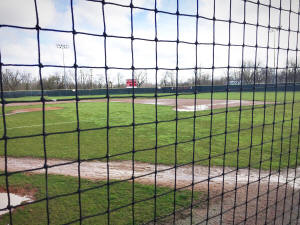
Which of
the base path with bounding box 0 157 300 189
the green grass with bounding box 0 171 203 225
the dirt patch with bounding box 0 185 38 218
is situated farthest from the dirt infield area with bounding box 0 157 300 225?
the dirt patch with bounding box 0 185 38 218

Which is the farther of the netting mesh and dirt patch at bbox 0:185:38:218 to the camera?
dirt patch at bbox 0:185:38:218

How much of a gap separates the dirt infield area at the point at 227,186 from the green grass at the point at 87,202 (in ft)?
0.88

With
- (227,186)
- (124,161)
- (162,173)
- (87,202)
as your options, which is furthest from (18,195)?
(227,186)

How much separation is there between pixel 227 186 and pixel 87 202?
7.26 ft

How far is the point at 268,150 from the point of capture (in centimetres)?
602

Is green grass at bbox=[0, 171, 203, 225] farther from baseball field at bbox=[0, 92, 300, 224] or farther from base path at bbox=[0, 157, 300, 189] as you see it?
base path at bbox=[0, 157, 300, 189]

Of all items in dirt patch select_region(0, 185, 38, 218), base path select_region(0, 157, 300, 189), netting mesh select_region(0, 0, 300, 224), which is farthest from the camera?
base path select_region(0, 157, 300, 189)

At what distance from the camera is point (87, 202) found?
3445 millimetres

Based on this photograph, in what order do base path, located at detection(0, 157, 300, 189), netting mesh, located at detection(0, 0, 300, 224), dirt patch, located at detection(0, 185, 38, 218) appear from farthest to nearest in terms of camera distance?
base path, located at detection(0, 157, 300, 189)
dirt patch, located at detection(0, 185, 38, 218)
netting mesh, located at detection(0, 0, 300, 224)

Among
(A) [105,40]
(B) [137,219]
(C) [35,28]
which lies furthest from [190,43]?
(B) [137,219]

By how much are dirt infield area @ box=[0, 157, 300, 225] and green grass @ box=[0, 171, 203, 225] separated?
0.27 meters

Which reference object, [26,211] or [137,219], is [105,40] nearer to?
[137,219]

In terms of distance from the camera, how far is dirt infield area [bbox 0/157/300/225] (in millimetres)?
3010

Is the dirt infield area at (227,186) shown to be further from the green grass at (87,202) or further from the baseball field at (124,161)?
the green grass at (87,202)
